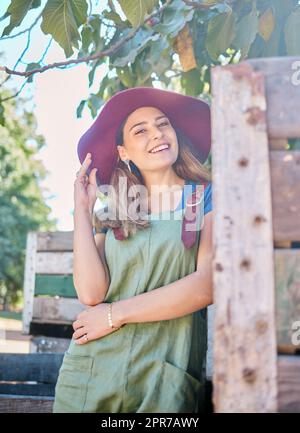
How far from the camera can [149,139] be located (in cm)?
216

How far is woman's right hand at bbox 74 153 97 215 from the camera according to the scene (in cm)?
213

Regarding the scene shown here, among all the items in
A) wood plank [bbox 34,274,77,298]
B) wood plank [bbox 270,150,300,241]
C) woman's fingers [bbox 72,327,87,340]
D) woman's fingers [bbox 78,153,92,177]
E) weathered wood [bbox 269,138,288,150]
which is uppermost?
woman's fingers [bbox 78,153,92,177]

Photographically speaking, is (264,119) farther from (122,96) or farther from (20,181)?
(20,181)

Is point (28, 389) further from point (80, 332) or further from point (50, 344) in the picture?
point (50, 344)

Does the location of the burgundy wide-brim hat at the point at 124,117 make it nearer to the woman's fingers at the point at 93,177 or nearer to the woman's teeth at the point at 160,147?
the woman's fingers at the point at 93,177

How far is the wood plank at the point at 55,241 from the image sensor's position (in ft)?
14.1

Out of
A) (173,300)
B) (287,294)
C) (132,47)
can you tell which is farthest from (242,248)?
(132,47)

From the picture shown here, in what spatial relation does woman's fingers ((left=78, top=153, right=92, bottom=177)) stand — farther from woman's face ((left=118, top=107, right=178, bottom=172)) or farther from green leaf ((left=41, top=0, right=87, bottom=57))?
green leaf ((left=41, top=0, right=87, bottom=57))

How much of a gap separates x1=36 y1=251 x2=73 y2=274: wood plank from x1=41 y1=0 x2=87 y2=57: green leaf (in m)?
2.26

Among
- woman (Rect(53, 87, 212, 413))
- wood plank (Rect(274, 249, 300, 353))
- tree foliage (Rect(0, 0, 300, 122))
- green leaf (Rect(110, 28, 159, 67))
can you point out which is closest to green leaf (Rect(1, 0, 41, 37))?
tree foliage (Rect(0, 0, 300, 122))

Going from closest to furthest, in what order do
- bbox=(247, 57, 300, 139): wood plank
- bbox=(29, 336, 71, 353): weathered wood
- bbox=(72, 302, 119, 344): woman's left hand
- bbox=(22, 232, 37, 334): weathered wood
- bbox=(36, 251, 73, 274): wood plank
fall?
bbox=(247, 57, 300, 139): wood plank < bbox=(72, 302, 119, 344): woman's left hand < bbox=(29, 336, 71, 353): weathered wood < bbox=(36, 251, 73, 274): wood plank < bbox=(22, 232, 37, 334): weathered wood

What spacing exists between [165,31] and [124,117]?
1.66 feet

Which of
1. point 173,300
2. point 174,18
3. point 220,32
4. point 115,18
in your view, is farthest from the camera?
point 115,18

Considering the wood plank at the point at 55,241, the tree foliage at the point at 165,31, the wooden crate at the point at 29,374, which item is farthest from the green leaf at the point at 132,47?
the wood plank at the point at 55,241
